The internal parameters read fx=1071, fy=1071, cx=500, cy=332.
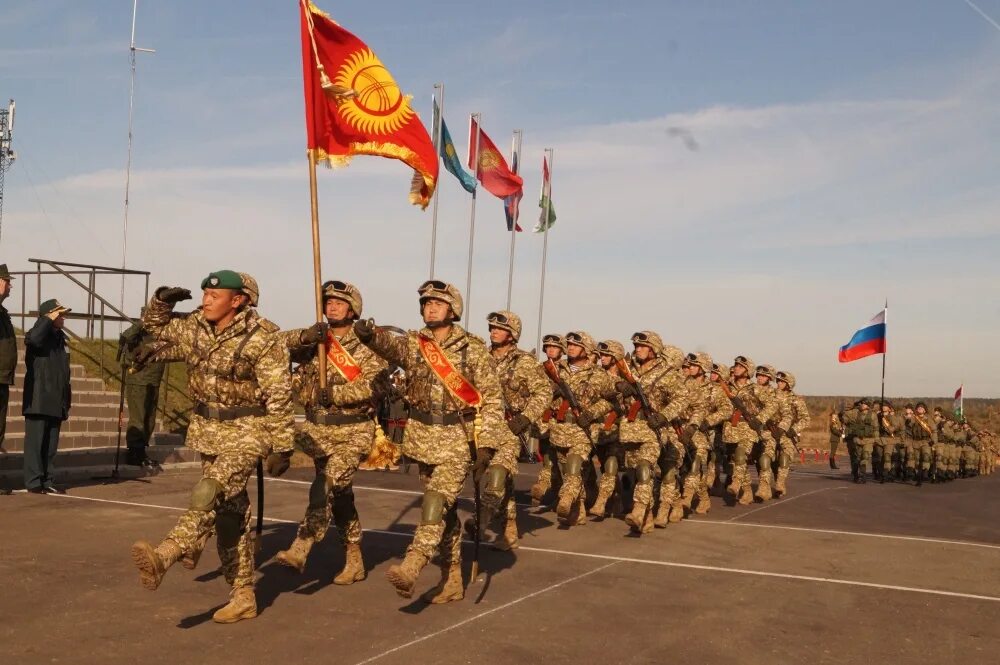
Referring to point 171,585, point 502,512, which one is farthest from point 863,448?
point 171,585

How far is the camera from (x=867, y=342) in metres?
27.6

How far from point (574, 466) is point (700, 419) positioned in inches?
154

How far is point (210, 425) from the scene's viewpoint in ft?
23.5

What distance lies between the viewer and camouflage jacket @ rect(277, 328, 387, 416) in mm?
8758

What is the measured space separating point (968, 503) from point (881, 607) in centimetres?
1207

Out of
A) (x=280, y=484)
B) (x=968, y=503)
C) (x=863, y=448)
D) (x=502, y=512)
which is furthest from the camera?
(x=863, y=448)

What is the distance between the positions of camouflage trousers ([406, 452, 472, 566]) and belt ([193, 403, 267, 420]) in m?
1.32

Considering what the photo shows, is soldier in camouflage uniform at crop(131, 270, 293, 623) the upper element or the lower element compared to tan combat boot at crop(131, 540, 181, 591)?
upper

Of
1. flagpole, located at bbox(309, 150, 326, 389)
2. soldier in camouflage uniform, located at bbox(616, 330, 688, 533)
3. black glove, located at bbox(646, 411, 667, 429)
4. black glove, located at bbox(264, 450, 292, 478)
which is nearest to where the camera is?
black glove, located at bbox(264, 450, 292, 478)

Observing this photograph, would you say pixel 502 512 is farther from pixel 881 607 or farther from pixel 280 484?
pixel 280 484

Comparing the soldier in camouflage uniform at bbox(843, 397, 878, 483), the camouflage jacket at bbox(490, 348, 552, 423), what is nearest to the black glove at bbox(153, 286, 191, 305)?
the camouflage jacket at bbox(490, 348, 552, 423)

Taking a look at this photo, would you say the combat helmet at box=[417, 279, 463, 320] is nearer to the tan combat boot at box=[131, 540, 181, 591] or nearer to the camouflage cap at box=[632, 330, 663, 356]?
the tan combat boot at box=[131, 540, 181, 591]

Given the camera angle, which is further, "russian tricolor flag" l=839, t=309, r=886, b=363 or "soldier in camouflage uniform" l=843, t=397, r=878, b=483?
"russian tricolor flag" l=839, t=309, r=886, b=363

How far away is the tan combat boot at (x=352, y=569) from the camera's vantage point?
8367 mm
